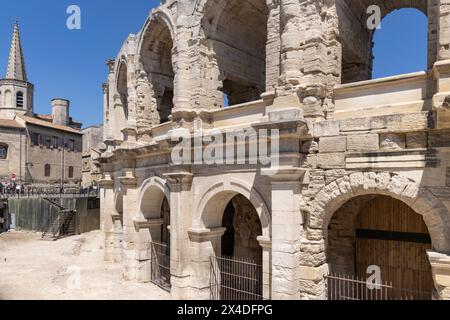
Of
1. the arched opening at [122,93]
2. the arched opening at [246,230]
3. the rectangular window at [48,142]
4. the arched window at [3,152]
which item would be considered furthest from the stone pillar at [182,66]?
the rectangular window at [48,142]

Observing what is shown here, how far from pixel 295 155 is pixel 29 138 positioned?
117 ft

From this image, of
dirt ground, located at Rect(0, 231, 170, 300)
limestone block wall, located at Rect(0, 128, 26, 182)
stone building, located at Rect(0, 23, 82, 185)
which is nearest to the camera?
dirt ground, located at Rect(0, 231, 170, 300)

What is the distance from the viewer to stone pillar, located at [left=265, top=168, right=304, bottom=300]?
676 centimetres

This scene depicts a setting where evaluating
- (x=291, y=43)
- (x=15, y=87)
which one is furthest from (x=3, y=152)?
(x=291, y=43)

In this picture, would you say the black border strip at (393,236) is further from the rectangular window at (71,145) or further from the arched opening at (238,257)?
the rectangular window at (71,145)

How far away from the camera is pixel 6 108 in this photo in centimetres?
3944

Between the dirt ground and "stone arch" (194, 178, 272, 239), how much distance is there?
2.84m

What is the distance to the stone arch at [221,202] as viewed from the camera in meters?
7.48

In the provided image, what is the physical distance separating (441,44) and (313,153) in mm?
2869

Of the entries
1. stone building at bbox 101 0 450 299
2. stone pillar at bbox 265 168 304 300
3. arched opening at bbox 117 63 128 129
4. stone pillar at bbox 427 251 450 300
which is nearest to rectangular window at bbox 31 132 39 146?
arched opening at bbox 117 63 128 129

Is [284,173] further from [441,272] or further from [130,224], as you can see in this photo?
[130,224]

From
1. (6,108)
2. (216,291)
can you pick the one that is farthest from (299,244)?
(6,108)

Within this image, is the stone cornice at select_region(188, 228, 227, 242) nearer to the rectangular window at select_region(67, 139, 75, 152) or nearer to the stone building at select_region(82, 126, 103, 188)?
the stone building at select_region(82, 126, 103, 188)
